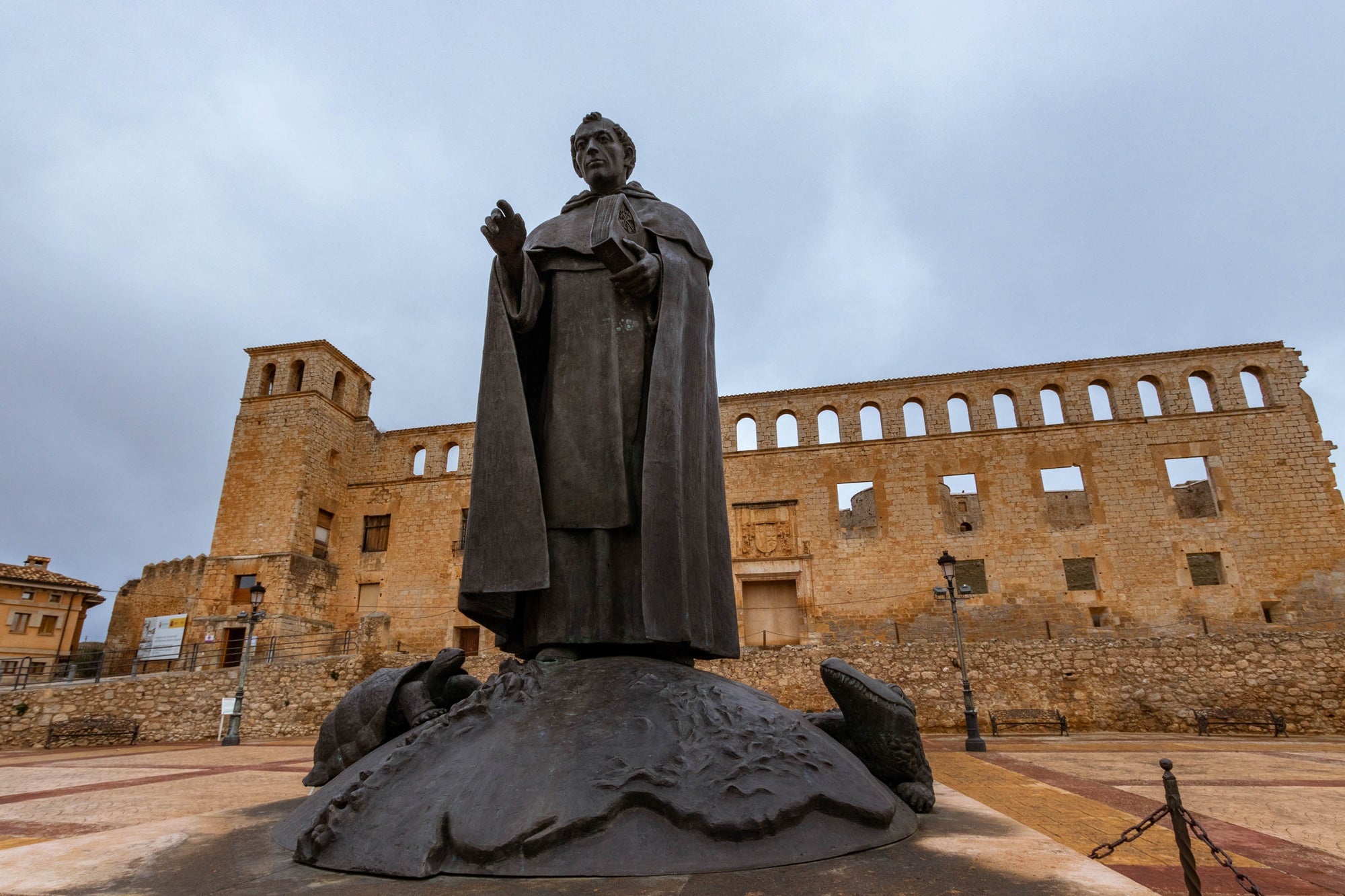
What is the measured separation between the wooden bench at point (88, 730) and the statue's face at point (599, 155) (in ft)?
66.4

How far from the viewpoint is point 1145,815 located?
15.6 ft

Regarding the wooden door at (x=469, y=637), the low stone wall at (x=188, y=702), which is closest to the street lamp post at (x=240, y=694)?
the low stone wall at (x=188, y=702)

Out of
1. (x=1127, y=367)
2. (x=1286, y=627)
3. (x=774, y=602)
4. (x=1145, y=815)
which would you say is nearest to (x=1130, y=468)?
(x=1127, y=367)

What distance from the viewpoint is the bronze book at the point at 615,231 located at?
2820 millimetres

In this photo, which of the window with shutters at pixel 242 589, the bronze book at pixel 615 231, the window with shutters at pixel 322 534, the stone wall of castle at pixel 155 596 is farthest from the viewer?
the stone wall of castle at pixel 155 596

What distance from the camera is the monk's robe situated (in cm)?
268

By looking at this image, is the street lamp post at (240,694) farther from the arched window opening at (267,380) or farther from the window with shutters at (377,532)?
the arched window opening at (267,380)

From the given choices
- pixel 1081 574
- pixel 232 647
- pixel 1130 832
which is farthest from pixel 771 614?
pixel 1130 832

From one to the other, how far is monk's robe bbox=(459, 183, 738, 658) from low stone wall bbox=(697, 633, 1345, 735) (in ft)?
56.7

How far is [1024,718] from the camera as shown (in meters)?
18.2

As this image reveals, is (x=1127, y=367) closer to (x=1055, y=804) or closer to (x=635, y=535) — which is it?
(x=1055, y=804)

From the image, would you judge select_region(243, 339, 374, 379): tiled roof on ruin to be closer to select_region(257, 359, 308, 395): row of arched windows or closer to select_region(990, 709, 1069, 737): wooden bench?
select_region(257, 359, 308, 395): row of arched windows

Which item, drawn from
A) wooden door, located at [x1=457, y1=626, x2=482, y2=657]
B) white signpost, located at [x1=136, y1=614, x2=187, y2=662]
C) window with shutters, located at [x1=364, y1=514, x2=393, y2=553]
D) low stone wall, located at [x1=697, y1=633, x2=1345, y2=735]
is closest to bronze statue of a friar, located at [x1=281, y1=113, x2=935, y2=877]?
low stone wall, located at [x1=697, y1=633, x2=1345, y2=735]

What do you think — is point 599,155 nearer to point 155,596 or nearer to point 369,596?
point 369,596
